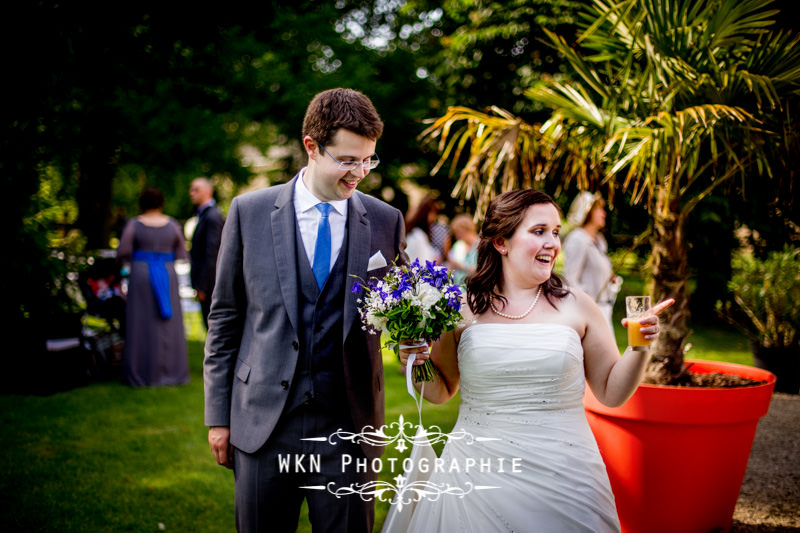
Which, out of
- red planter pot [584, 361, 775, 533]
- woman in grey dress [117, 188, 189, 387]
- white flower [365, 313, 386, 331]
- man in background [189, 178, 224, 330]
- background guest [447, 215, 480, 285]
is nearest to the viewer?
white flower [365, 313, 386, 331]

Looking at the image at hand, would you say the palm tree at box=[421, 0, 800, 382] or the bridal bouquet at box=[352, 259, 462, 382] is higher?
the palm tree at box=[421, 0, 800, 382]

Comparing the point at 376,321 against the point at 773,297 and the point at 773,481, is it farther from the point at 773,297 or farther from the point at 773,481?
the point at 773,297

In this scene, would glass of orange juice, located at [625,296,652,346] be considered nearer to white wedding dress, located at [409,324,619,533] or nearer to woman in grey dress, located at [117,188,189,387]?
white wedding dress, located at [409,324,619,533]

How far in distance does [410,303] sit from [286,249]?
1.78ft

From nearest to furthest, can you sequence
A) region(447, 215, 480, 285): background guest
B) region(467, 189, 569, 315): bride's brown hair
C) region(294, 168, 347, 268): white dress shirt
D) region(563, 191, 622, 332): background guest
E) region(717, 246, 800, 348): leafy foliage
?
region(294, 168, 347, 268): white dress shirt, region(467, 189, 569, 315): bride's brown hair, region(563, 191, 622, 332): background guest, region(717, 246, 800, 348): leafy foliage, region(447, 215, 480, 285): background guest

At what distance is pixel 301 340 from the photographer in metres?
2.40

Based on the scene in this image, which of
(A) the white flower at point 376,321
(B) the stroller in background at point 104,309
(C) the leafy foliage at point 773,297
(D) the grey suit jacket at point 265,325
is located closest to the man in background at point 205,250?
(B) the stroller in background at point 104,309

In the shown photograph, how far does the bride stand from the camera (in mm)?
2488

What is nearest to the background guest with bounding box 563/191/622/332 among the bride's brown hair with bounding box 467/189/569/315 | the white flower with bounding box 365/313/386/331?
the bride's brown hair with bounding box 467/189/569/315

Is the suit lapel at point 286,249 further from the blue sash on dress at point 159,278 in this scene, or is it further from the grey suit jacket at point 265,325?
the blue sash on dress at point 159,278

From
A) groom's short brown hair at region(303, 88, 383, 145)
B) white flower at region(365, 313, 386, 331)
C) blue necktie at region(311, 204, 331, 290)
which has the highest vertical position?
groom's short brown hair at region(303, 88, 383, 145)

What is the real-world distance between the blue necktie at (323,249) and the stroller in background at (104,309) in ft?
21.5

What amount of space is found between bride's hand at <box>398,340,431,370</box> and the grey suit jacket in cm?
12

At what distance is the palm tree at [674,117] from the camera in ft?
12.0
